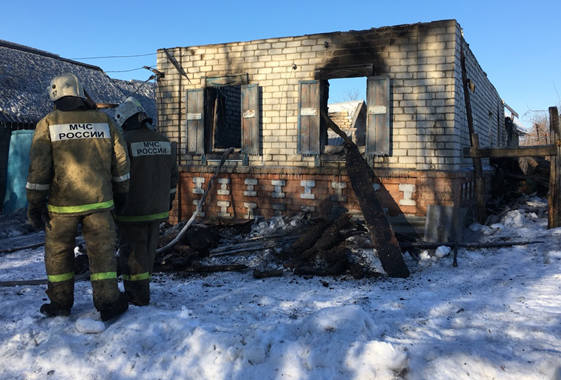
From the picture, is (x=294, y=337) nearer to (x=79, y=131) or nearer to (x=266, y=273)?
(x=79, y=131)

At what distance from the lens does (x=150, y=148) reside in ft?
14.2

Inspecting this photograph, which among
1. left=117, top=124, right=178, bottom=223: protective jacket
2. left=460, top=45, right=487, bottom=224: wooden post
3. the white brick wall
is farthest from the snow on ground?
left=460, top=45, right=487, bottom=224: wooden post

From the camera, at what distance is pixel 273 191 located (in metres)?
8.97

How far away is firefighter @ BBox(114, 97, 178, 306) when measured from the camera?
4141mm

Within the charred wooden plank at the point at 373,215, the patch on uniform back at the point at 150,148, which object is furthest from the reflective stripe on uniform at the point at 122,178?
the charred wooden plank at the point at 373,215

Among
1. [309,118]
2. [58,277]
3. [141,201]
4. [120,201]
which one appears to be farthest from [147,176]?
[309,118]

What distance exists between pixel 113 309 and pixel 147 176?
139 cm

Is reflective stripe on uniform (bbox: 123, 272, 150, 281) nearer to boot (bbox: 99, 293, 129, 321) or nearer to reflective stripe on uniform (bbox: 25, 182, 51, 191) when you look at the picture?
boot (bbox: 99, 293, 129, 321)

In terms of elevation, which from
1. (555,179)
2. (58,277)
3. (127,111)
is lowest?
(58,277)

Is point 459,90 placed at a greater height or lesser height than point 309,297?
greater

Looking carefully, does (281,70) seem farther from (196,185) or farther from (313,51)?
(196,185)

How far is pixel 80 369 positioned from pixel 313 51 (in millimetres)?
7327

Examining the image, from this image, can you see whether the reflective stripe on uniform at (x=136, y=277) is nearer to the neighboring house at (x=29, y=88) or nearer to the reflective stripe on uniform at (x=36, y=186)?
the reflective stripe on uniform at (x=36, y=186)

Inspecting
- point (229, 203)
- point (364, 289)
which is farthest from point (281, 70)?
point (364, 289)
